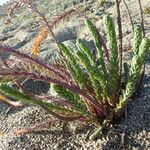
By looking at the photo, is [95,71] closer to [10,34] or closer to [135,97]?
[135,97]

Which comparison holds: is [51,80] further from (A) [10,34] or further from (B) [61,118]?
(A) [10,34]

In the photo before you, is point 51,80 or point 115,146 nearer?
point 51,80

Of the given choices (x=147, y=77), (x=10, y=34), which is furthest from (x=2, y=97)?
(x=10, y=34)

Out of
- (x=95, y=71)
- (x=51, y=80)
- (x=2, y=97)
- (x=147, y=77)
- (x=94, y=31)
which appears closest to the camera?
(x=51, y=80)

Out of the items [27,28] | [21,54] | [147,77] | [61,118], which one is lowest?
[27,28]

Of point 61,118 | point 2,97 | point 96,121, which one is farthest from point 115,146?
point 2,97

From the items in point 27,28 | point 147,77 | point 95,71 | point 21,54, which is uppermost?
point 21,54

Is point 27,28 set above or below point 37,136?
below

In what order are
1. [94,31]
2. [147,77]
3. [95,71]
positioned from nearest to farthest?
[95,71] < [94,31] < [147,77]

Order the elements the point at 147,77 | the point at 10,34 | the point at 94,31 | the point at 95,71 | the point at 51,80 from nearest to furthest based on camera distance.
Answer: the point at 51,80
the point at 95,71
the point at 94,31
the point at 147,77
the point at 10,34
